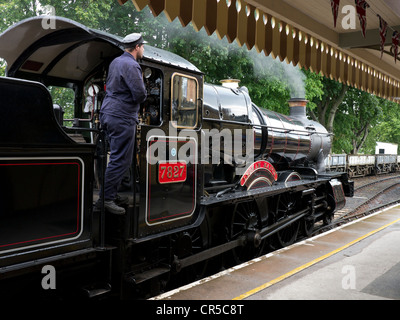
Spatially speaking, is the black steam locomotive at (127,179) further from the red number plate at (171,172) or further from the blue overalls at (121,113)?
the blue overalls at (121,113)

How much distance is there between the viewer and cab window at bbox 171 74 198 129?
400 centimetres

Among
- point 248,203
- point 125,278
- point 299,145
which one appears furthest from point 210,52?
point 125,278

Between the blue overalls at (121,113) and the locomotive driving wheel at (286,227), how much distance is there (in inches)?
150

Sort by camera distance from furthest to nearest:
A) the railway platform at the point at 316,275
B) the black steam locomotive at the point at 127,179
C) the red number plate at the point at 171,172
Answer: the red number plate at the point at 171,172, the railway platform at the point at 316,275, the black steam locomotive at the point at 127,179

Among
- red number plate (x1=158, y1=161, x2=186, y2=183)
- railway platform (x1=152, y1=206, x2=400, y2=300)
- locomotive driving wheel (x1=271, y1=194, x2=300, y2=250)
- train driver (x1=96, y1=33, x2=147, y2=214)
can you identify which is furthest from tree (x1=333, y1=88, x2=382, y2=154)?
train driver (x1=96, y1=33, x2=147, y2=214)

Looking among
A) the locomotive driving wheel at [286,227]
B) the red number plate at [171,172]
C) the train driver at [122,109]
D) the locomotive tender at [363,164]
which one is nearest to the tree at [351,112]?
the locomotive tender at [363,164]

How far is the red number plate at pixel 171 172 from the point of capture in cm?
388

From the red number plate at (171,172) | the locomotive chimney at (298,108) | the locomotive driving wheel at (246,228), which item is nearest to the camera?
the red number plate at (171,172)

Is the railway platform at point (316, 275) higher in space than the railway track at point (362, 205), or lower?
higher

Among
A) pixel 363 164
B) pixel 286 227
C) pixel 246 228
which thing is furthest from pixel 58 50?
pixel 363 164

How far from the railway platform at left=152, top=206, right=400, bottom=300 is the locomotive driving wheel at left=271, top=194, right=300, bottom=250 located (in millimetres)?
961

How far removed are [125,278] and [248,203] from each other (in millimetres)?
2647

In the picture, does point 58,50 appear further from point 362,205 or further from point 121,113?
point 362,205

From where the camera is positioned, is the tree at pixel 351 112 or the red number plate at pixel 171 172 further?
the tree at pixel 351 112
